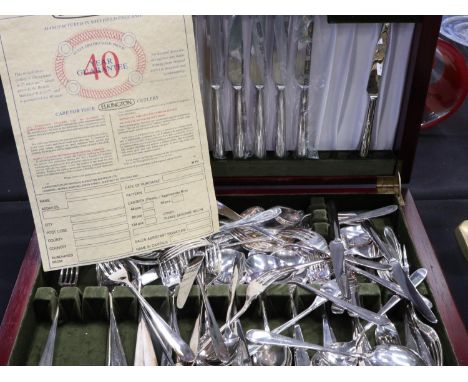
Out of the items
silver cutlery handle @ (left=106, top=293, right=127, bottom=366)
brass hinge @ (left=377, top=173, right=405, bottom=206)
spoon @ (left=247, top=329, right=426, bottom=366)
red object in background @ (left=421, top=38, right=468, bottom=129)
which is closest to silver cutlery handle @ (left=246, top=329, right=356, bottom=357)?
spoon @ (left=247, top=329, right=426, bottom=366)

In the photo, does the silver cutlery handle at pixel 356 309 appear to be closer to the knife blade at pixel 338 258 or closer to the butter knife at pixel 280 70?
the knife blade at pixel 338 258

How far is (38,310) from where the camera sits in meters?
0.60

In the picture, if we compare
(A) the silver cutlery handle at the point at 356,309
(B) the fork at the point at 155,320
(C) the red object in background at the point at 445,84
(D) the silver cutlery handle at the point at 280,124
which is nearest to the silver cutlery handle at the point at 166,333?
(B) the fork at the point at 155,320

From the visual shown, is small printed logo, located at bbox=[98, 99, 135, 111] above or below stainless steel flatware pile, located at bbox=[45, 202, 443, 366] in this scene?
above

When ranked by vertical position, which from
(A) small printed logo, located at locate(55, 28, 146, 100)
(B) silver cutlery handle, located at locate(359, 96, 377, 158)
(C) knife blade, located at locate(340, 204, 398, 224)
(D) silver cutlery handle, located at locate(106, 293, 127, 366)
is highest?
(A) small printed logo, located at locate(55, 28, 146, 100)

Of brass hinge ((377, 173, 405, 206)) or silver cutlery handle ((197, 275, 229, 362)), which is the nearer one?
silver cutlery handle ((197, 275, 229, 362))

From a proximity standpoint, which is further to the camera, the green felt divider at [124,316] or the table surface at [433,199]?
the table surface at [433,199]

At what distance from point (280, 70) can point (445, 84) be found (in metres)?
0.36

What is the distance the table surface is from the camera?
0.71 m

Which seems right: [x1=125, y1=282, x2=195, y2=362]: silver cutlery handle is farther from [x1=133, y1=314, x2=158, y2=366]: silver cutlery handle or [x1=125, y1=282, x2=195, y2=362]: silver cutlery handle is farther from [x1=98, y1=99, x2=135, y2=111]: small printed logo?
[x1=98, y1=99, x2=135, y2=111]: small printed logo

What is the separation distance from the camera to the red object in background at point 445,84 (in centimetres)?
85

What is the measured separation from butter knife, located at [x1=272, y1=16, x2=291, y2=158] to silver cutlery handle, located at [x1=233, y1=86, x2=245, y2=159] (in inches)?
1.7

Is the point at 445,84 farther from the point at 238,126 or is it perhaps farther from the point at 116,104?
the point at 116,104

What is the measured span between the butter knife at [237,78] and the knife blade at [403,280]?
20 cm
